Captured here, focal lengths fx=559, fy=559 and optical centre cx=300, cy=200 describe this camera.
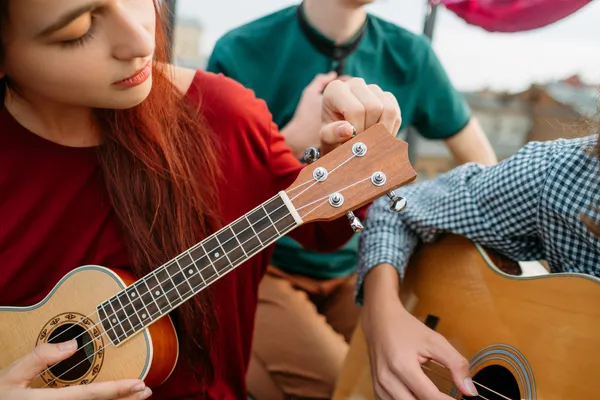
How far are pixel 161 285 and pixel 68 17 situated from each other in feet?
1.16

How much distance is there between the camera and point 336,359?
1.26 meters

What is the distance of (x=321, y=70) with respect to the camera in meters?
1.30

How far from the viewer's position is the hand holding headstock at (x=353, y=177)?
0.68m

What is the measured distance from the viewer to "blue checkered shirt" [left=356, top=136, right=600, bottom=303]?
31.3 inches

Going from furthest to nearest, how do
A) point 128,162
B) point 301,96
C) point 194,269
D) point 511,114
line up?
point 511,114, point 301,96, point 128,162, point 194,269

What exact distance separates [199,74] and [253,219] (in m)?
0.35

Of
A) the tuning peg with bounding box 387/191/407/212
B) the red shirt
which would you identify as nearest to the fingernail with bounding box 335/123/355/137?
the tuning peg with bounding box 387/191/407/212

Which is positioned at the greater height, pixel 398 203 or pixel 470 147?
pixel 398 203

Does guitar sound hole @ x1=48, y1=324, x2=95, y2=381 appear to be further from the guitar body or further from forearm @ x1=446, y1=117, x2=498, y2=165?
forearm @ x1=446, y1=117, x2=498, y2=165

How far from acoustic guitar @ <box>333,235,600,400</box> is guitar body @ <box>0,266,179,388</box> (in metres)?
0.37

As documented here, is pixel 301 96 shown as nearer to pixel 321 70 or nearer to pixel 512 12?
pixel 321 70

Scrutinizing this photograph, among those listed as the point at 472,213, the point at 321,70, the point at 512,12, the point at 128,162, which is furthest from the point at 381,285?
the point at 512,12

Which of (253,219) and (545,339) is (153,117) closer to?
(253,219)

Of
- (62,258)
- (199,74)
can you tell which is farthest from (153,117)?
(62,258)
